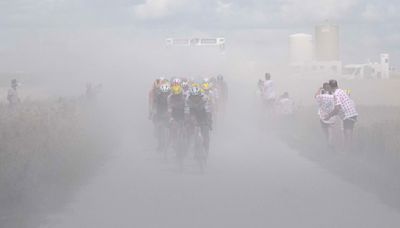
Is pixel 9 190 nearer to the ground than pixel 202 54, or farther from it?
nearer to the ground

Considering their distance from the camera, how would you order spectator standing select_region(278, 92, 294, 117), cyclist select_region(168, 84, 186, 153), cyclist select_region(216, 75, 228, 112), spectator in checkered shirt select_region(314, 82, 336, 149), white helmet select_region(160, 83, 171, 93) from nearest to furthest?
cyclist select_region(168, 84, 186, 153), spectator in checkered shirt select_region(314, 82, 336, 149), white helmet select_region(160, 83, 171, 93), spectator standing select_region(278, 92, 294, 117), cyclist select_region(216, 75, 228, 112)

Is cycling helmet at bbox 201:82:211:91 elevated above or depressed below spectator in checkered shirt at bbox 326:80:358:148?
above

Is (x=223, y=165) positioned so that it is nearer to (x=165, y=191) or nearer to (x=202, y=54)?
(x=165, y=191)

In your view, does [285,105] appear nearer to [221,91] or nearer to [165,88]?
[221,91]

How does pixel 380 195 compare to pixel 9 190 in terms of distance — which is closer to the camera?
pixel 9 190

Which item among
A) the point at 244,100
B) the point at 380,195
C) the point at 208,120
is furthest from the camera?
the point at 244,100

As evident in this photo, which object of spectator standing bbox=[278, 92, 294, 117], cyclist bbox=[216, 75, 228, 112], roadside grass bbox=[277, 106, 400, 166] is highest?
cyclist bbox=[216, 75, 228, 112]

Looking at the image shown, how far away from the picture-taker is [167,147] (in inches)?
804

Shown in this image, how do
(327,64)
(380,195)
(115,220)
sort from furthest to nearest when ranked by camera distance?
(327,64), (380,195), (115,220)

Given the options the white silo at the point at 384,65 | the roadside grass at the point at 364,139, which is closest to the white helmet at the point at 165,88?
the roadside grass at the point at 364,139

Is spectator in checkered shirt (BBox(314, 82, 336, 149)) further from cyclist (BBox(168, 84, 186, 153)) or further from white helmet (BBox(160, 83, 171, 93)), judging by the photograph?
white helmet (BBox(160, 83, 171, 93))

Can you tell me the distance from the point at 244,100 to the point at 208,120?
103 ft

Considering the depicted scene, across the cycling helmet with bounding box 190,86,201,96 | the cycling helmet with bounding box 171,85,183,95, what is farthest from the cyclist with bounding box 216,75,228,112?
the cycling helmet with bounding box 190,86,201,96

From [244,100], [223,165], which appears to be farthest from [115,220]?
[244,100]
